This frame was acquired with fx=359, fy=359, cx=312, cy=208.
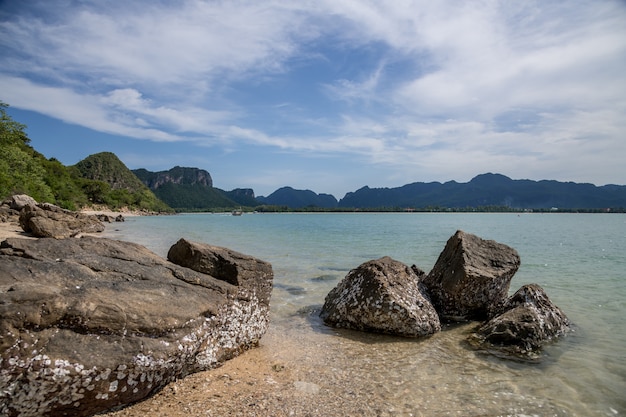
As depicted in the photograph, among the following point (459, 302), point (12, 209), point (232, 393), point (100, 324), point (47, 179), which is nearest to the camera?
point (100, 324)

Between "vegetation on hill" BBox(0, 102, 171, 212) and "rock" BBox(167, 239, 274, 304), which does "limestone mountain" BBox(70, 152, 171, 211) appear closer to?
"vegetation on hill" BBox(0, 102, 171, 212)

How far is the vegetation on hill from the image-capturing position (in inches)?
1880

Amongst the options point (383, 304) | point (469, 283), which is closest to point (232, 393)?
point (383, 304)

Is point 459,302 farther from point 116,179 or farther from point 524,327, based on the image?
point 116,179

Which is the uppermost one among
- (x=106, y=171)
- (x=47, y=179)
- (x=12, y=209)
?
(x=106, y=171)

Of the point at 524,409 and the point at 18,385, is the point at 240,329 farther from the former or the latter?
the point at 524,409

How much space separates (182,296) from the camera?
6.00 m

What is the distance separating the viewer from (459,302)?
10328 mm

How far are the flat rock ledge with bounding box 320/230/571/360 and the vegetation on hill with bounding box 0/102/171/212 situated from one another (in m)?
49.6

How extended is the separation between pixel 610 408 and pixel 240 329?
20.6 feet

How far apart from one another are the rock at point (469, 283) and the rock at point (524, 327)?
2.04ft

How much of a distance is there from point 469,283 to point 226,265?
689 cm

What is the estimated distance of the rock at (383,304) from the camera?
8.77 m

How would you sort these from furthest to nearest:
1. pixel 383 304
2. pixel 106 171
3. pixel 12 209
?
pixel 106 171 < pixel 12 209 < pixel 383 304
